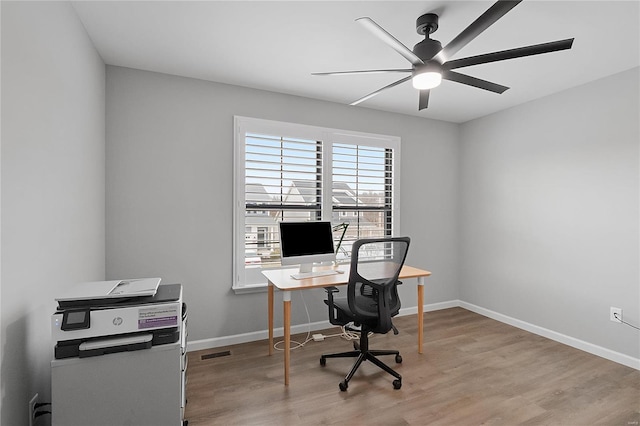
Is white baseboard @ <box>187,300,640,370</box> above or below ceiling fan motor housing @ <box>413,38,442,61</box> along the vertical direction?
below

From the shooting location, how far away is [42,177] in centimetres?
154

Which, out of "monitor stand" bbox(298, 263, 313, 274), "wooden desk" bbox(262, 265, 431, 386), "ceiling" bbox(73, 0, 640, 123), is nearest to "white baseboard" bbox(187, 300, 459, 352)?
"wooden desk" bbox(262, 265, 431, 386)

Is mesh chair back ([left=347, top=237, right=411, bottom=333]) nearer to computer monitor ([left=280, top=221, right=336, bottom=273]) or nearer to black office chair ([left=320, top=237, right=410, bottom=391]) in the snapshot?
black office chair ([left=320, top=237, right=410, bottom=391])

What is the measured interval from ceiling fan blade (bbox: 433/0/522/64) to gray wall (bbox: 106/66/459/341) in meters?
1.85

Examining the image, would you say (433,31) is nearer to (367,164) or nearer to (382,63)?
(382,63)

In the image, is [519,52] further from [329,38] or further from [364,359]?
[364,359]

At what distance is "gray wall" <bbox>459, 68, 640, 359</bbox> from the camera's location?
110 inches

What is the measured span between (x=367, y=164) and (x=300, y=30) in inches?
75.4

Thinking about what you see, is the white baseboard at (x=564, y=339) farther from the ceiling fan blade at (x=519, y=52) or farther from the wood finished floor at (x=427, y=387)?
the ceiling fan blade at (x=519, y=52)

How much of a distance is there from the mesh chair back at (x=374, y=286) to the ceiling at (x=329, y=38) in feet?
4.95

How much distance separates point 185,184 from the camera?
9.64 feet

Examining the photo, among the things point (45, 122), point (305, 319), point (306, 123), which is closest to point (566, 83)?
point (306, 123)

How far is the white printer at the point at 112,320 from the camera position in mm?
1461

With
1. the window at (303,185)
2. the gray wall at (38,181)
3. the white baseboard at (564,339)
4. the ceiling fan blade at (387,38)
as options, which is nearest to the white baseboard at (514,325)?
the white baseboard at (564,339)
